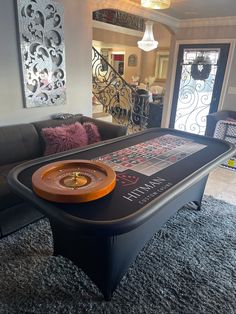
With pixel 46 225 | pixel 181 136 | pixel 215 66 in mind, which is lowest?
pixel 46 225

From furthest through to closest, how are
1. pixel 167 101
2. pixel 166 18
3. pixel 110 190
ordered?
pixel 167 101 → pixel 166 18 → pixel 110 190

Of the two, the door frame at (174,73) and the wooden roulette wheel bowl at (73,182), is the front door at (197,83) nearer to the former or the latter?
the door frame at (174,73)

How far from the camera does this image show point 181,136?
9.27 feet

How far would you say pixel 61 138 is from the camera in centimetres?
284

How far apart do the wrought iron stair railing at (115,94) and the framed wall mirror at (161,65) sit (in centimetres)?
194

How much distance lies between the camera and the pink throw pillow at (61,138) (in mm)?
2814

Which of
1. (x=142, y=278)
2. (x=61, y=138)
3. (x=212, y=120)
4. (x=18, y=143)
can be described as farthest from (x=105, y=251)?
(x=212, y=120)

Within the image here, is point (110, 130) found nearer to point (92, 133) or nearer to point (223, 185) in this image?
point (92, 133)

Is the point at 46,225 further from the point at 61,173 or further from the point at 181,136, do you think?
Result: the point at 181,136

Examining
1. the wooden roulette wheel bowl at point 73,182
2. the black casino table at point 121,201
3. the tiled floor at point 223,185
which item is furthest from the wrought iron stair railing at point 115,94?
the wooden roulette wheel bowl at point 73,182

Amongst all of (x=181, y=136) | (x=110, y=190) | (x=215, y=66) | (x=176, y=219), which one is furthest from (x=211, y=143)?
(x=215, y=66)

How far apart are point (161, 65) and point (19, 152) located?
690cm

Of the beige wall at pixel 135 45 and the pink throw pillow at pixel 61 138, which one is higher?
the beige wall at pixel 135 45

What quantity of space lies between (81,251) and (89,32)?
10.0 ft
